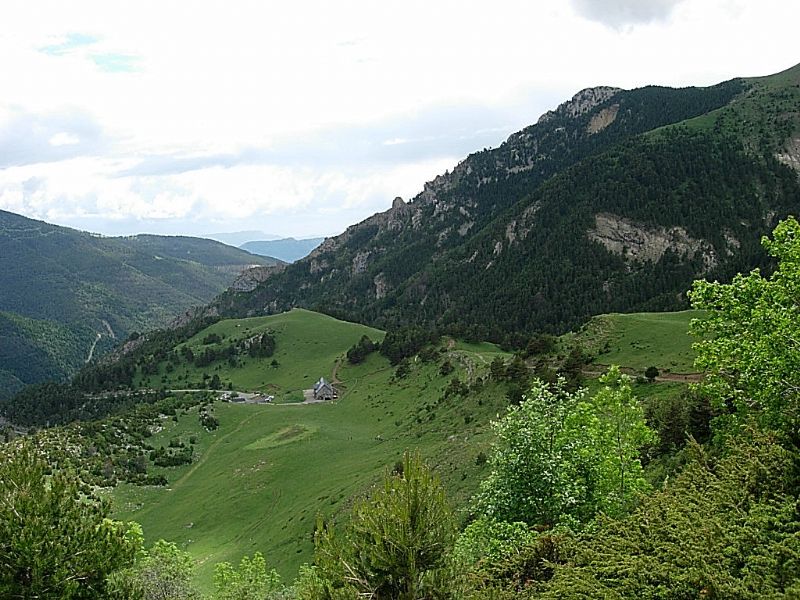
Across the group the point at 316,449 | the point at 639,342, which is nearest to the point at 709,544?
the point at 639,342

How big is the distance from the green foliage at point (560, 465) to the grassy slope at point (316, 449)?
50.9 ft

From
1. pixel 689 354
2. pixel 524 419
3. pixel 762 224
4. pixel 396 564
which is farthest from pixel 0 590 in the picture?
pixel 762 224

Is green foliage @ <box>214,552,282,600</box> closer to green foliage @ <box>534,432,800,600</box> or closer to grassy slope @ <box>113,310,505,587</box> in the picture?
grassy slope @ <box>113,310,505,587</box>

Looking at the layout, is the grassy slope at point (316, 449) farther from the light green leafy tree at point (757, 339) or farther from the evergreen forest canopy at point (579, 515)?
the light green leafy tree at point (757, 339)

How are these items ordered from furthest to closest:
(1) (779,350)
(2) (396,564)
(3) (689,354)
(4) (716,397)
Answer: (3) (689,354) → (4) (716,397) → (1) (779,350) → (2) (396,564)

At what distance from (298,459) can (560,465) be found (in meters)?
59.7

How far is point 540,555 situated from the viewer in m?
18.6

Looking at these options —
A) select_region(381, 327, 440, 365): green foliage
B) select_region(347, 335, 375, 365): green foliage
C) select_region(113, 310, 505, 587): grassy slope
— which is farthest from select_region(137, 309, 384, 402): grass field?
select_region(113, 310, 505, 587): grassy slope

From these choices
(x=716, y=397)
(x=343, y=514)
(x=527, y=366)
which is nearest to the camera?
(x=716, y=397)

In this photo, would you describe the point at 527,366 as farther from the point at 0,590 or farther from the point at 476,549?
the point at 0,590

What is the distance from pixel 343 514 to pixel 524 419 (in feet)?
92.3

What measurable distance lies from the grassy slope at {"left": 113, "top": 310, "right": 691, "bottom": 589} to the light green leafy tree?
2030cm

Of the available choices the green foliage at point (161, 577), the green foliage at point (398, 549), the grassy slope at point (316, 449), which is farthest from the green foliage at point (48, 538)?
the grassy slope at point (316, 449)

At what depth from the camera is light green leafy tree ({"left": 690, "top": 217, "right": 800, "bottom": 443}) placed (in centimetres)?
2144
